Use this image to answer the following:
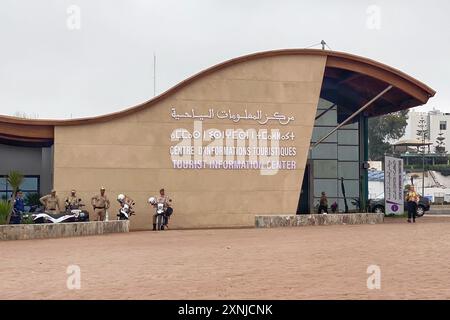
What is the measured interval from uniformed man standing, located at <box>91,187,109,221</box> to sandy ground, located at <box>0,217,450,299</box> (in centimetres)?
518

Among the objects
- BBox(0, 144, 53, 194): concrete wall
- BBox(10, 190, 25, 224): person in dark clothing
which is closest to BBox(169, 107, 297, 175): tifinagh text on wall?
BBox(10, 190, 25, 224): person in dark clothing

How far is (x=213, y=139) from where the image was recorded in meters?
24.3

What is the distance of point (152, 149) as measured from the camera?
23719 millimetres

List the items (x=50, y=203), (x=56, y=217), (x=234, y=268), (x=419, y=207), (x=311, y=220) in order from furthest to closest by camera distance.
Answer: (x=419, y=207), (x=311, y=220), (x=50, y=203), (x=56, y=217), (x=234, y=268)

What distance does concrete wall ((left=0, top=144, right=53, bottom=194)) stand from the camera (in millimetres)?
27750

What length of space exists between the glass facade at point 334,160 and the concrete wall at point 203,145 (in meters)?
8.25

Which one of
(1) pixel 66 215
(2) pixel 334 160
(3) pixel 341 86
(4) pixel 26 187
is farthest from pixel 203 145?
(2) pixel 334 160

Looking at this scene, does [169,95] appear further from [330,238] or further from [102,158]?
[330,238]

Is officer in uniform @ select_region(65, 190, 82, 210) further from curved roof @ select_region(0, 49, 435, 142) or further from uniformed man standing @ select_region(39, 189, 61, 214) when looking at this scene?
curved roof @ select_region(0, 49, 435, 142)

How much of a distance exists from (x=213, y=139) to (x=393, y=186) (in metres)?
9.81

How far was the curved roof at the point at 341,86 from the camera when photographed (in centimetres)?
2281

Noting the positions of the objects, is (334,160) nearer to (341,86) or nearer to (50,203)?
(341,86)
